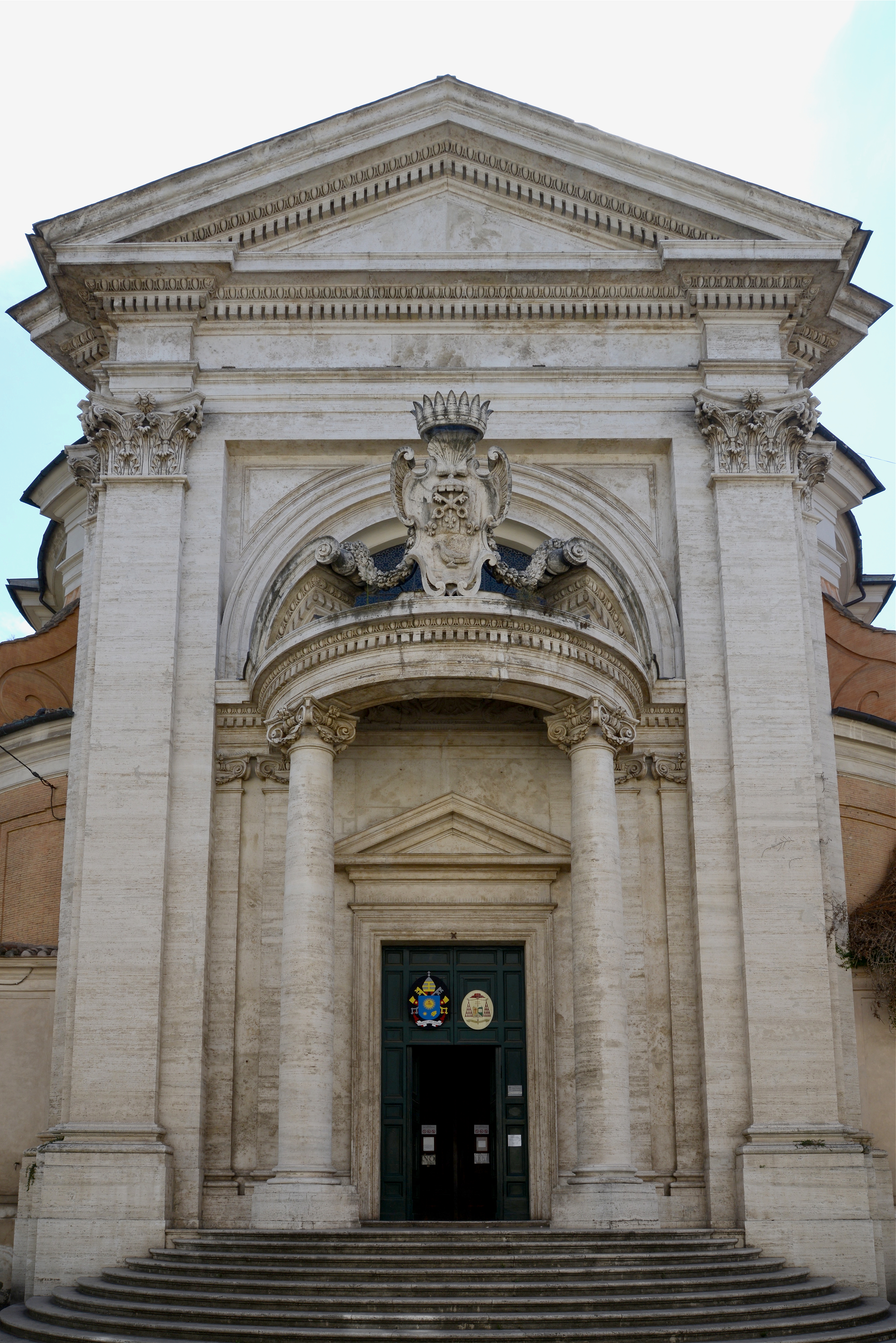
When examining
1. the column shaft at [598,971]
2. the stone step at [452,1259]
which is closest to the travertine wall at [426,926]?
the column shaft at [598,971]

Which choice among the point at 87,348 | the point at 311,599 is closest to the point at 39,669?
the point at 87,348

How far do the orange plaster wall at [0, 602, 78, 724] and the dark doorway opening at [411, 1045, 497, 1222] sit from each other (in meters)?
8.92

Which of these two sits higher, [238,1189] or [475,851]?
[475,851]

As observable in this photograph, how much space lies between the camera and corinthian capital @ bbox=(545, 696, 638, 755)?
18453 mm

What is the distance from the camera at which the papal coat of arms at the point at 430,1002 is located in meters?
19.3

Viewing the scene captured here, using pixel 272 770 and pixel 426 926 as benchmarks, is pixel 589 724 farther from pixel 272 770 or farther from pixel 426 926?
pixel 272 770

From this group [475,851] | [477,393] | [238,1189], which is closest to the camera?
[238,1189]

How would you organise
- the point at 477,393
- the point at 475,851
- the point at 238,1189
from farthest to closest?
1. the point at 477,393
2. the point at 475,851
3. the point at 238,1189

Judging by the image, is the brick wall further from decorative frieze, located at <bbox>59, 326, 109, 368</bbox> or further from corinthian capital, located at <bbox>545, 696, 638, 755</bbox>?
corinthian capital, located at <bbox>545, 696, 638, 755</bbox>

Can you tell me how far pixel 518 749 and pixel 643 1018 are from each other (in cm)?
374

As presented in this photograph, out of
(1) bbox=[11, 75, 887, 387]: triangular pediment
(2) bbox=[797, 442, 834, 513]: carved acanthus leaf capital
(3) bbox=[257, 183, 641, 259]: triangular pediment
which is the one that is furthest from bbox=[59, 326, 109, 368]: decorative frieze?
(2) bbox=[797, 442, 834, 513]: carved acanthus leaf capital

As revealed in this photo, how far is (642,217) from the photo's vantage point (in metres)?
21.6

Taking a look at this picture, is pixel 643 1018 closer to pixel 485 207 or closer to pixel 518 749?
pixel 518 749

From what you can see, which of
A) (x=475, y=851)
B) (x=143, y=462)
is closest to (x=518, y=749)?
(x=475, y=851)
